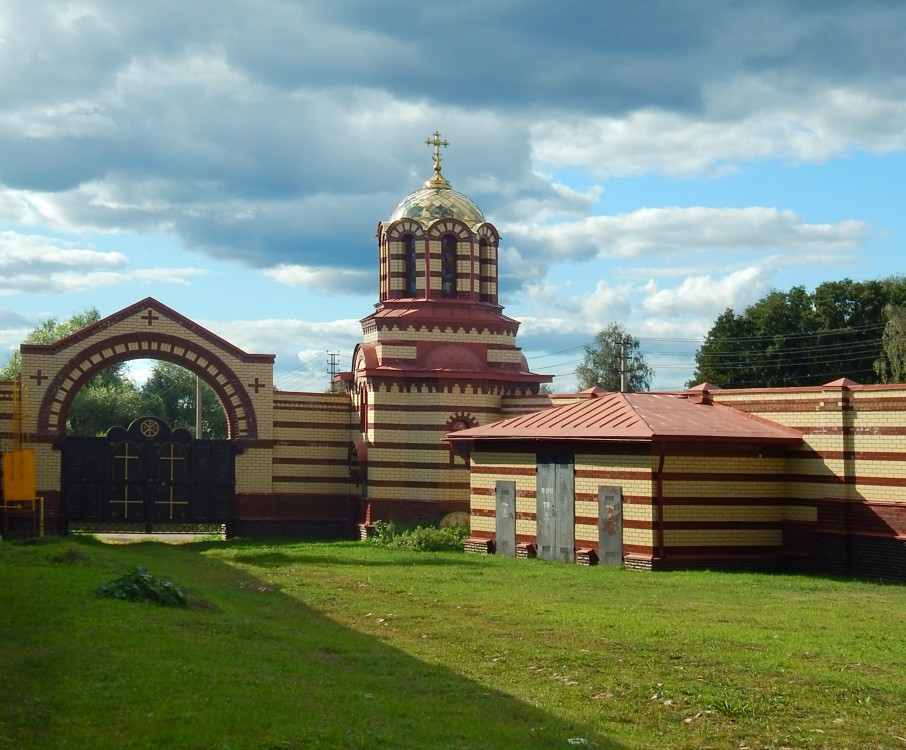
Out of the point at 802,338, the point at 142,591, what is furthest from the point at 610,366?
the point at 142,591

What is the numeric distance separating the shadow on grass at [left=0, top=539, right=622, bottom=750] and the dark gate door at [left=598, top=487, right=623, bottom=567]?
9517 mm

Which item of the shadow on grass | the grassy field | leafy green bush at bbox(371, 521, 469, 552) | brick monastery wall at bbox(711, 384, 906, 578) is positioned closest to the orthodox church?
brick monastery wall at bbox(711, 384, 906, 578)

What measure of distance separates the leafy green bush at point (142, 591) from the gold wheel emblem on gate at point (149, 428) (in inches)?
641

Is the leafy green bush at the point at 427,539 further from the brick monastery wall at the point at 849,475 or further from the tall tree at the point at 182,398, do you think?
the tall tree at the point at 182,398

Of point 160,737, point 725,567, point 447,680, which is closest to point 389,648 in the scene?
point 447,680

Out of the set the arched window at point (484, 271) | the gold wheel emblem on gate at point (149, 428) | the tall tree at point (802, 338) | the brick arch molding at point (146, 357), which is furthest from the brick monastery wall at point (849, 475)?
the tall tree at point (802, 338)

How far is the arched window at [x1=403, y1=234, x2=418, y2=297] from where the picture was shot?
33.6 meters

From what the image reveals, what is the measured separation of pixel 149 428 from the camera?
3159 centimetres

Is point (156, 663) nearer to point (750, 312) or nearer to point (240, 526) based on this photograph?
point (240, 526)

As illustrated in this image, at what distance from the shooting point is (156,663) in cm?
Result: 1121

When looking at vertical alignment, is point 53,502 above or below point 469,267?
below

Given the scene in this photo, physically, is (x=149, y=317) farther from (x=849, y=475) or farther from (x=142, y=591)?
(x=849, y=475)

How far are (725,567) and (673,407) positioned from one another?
12.3 ft

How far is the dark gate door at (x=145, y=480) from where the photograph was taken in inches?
1225
